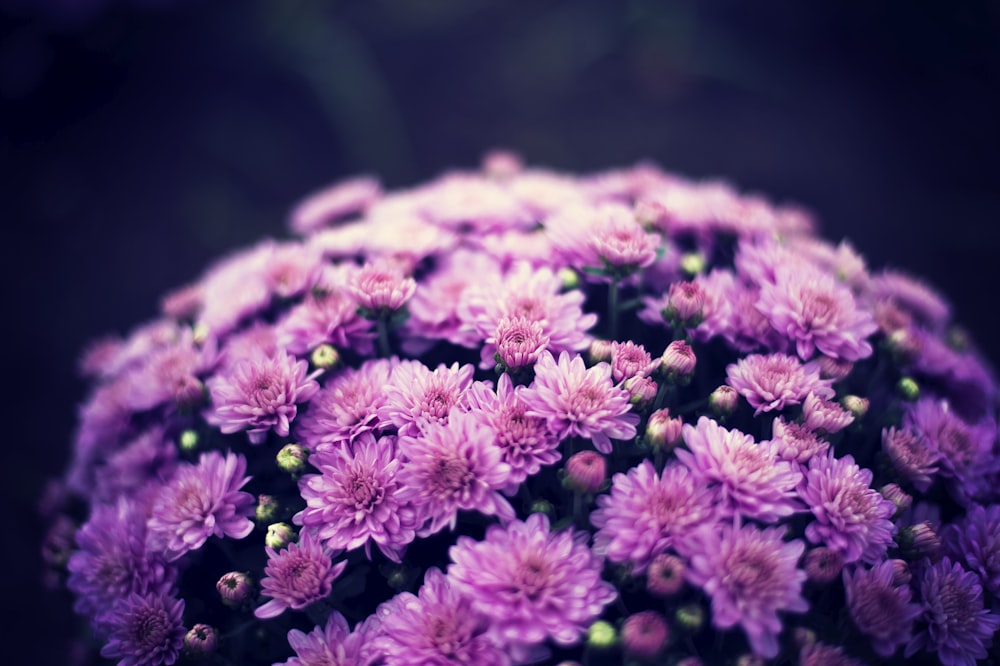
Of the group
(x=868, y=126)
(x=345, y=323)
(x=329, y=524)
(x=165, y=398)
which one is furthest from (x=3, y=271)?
(x=868, y=126)

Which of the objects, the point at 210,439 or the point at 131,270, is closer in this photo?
the point at 210,439

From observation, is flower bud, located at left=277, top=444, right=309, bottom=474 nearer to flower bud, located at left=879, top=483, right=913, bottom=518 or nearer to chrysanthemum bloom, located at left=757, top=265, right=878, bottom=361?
chrysanthemum bloom, located at left=757, top=265, right=878, bottom=361

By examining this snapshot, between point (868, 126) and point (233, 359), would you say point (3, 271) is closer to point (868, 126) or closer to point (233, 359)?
point (233, 359)

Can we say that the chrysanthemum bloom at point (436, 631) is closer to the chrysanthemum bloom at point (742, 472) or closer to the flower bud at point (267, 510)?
the flower bud at point (267, 510)

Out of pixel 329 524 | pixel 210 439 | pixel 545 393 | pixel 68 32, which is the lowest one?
pixel 329 524

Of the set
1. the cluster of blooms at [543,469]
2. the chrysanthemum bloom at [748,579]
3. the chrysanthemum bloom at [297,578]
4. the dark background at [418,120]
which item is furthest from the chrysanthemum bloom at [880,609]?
the dark background at [418,120]

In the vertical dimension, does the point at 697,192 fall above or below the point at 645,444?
above
